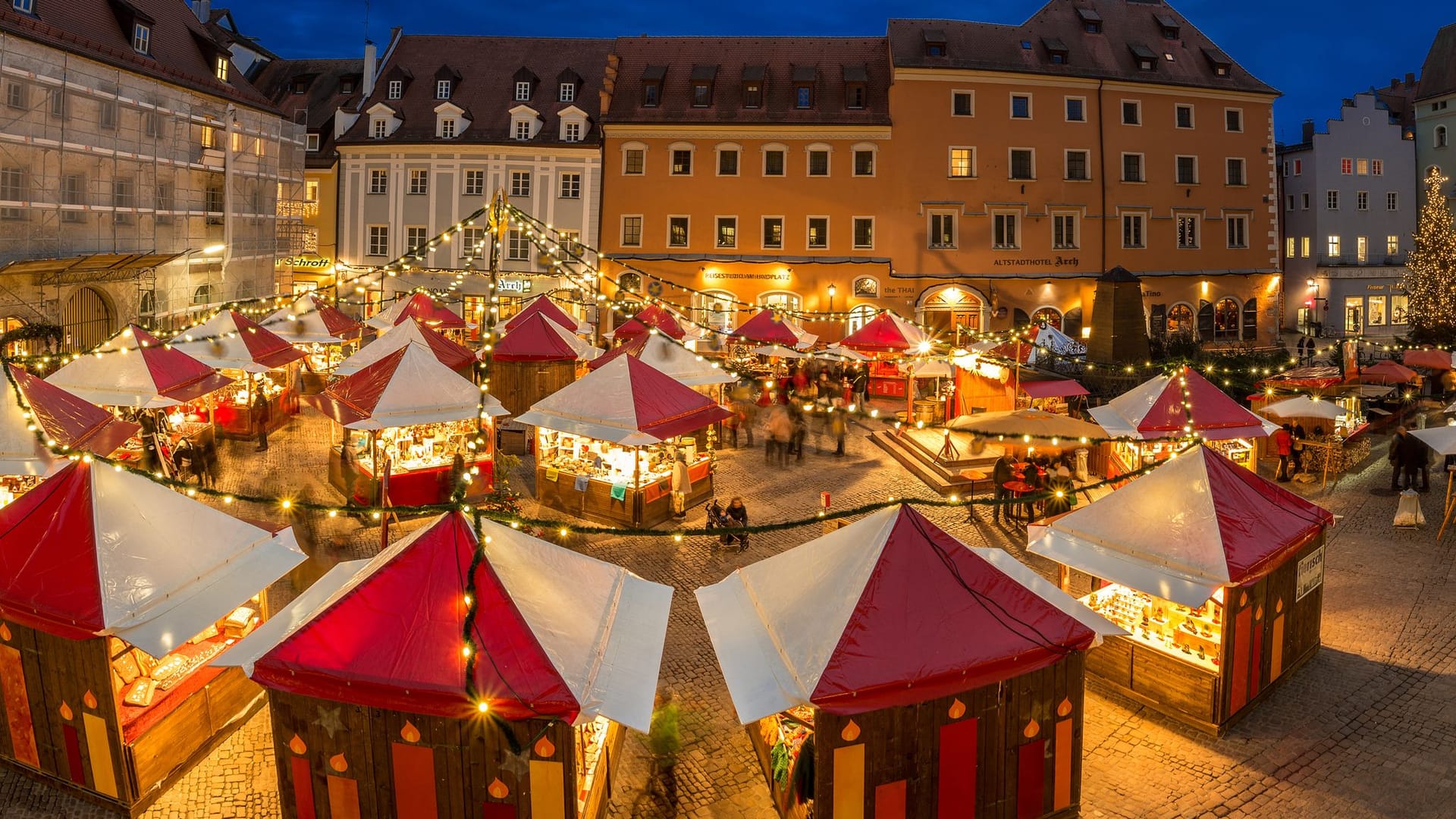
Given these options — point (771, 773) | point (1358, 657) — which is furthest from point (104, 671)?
point (1358, 657)

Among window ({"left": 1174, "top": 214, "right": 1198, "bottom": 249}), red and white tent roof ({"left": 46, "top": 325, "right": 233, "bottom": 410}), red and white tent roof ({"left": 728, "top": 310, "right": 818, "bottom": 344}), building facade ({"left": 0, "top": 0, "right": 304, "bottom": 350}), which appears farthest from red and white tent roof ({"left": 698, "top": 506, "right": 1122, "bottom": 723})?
window ({"left": 1174, "top": 214, "right": 1198, "bottom": 249})

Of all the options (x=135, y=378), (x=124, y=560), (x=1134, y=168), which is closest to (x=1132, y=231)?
(x=1134, y=168)

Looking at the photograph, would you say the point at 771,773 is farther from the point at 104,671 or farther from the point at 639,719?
the point at 104,671

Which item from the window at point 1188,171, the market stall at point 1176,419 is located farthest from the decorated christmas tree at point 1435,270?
the market stall at point 1176,419

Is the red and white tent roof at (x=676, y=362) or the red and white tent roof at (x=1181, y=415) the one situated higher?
the red and white tent roof at (x=676, y=362)

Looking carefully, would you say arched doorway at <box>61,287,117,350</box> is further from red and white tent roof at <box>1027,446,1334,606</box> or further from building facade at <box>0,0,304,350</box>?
red and white tent roof at <box>1027,446,1334,606</box>

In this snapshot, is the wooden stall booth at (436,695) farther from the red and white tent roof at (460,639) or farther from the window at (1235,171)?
the window at (1235,171)

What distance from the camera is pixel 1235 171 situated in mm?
39656

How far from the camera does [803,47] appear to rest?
39.8 meters

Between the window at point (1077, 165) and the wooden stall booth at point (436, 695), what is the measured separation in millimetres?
35174

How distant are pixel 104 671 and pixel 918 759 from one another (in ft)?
19.6

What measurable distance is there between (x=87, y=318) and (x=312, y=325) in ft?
28.0

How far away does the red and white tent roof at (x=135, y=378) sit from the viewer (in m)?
16.6

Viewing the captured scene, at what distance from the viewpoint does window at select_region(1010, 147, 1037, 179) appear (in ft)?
123
